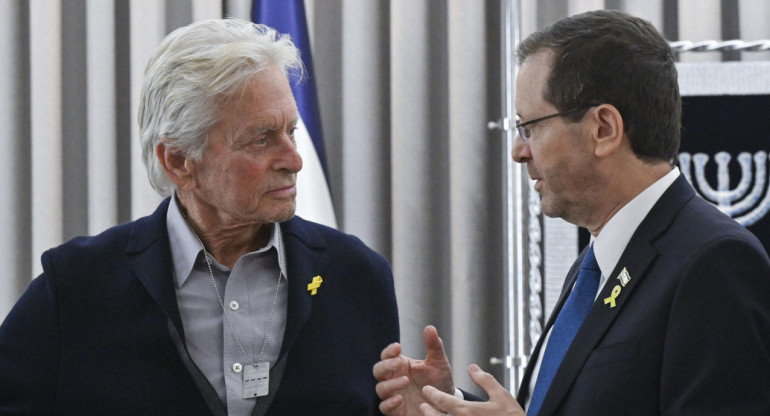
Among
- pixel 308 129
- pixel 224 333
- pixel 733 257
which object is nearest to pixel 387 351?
pixel 224 333

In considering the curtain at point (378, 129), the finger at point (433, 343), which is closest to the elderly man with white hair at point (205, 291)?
the finger at point (433, 343)

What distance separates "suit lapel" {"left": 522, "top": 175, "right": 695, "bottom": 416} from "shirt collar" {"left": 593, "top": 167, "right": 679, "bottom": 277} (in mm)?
18

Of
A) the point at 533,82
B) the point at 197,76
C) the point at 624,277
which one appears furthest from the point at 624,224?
the point at 197,76

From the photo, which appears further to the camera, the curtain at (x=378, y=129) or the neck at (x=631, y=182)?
the curtain at (x=378, y=129)

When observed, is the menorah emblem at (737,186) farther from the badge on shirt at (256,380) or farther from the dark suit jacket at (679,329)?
the badge on shirt at (256,380)

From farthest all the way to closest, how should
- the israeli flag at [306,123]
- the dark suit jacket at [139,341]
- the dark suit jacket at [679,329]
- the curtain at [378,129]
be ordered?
the curtain at [378,129] < the israeli flag at [306,123] < the dark suit jacket at [139,341] < the dark suit jacket at [679,329]

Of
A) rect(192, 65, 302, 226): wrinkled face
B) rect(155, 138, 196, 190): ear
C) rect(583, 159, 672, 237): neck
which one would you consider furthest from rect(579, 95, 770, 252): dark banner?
rect(155, 138, 196, 190): ear

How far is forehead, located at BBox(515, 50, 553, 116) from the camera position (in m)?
1.84

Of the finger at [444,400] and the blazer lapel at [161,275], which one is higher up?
the blazer lapel at [161,275]

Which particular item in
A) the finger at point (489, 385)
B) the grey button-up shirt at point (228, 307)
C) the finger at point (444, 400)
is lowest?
the finger at point (444, 400)

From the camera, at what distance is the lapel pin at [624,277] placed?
1.68 metres

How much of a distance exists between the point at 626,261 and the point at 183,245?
3.17 ft

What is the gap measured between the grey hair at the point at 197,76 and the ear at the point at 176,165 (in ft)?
0.04

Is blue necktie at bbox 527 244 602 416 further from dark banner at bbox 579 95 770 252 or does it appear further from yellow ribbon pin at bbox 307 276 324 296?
dark banner at bbox 579 95 770 252
